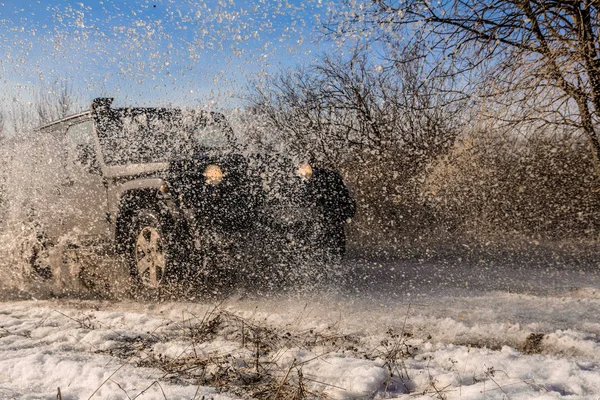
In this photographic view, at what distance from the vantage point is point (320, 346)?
3.02 meters

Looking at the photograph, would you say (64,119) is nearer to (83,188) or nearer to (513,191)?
(83,188)

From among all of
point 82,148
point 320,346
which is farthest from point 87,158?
point 320,346

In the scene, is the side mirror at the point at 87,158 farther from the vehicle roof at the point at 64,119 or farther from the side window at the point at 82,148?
the vehicle roof at the point at 64,119

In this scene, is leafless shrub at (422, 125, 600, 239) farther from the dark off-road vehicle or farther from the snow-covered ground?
the dark off-road vehicle

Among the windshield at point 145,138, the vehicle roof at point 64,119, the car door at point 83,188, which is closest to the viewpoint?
the windshield at point 145,138

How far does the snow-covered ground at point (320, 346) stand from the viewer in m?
2.32

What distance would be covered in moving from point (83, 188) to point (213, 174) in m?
1.62

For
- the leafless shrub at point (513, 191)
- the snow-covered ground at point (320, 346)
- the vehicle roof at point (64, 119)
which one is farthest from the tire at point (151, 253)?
the leafless shrub at point (513, 191)

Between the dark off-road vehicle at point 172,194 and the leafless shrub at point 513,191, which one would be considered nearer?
the dark off-road vehicle at point 172,194

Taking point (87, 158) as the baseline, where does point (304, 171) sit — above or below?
below

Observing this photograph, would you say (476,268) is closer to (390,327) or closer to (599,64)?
(599,64)

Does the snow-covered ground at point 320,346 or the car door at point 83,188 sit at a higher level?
the car door at point 83,188


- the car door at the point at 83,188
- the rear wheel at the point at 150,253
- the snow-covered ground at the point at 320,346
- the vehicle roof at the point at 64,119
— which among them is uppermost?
the vehicle roof at the point at 64,119

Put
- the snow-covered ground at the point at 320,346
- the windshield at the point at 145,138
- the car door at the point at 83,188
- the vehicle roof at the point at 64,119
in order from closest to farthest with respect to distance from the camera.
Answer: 1. the snow-covered ground at the point at 320,346
2. the windshield at the point at 145,138
3. the car door at the point at 83,188
4. the vehicle roof at the point at 64,119
